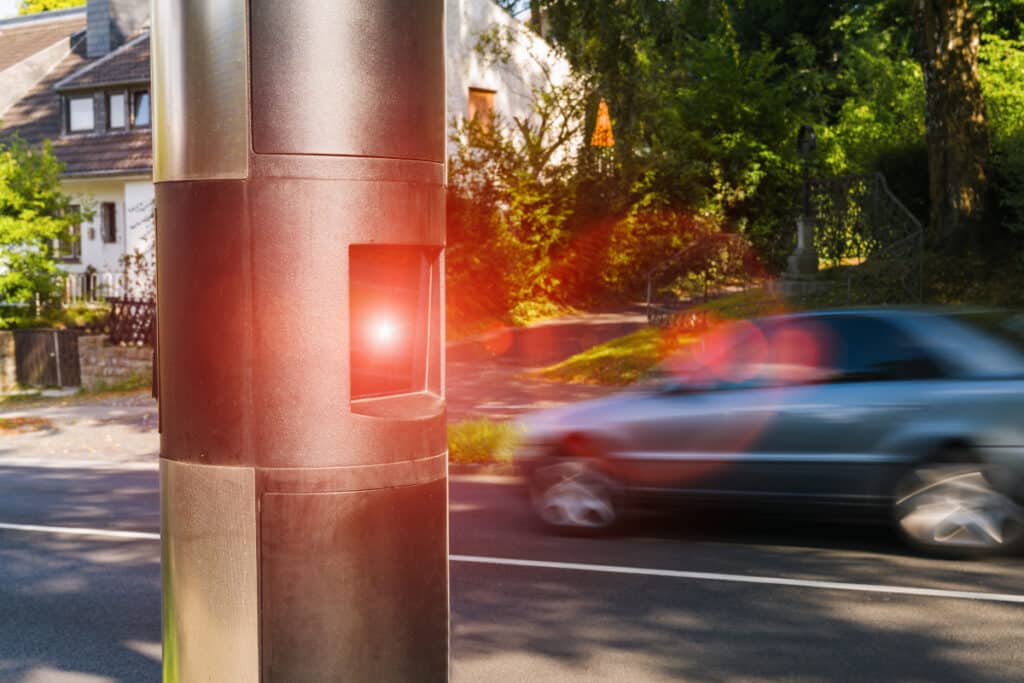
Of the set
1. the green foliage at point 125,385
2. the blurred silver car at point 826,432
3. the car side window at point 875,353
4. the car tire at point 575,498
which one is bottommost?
the green foliage at point 125,385

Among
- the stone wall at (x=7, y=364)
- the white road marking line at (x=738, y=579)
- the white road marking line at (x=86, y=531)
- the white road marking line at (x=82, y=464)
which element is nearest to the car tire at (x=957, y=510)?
the white road marking line at (x=738, y=579)

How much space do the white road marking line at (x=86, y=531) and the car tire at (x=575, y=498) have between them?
2.84 metres

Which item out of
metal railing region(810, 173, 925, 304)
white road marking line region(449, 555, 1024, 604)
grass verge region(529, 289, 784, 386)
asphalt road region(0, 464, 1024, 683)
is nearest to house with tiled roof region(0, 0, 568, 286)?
metal railing region(810, 173, 925, 304)

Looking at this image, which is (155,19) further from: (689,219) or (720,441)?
(689,219)

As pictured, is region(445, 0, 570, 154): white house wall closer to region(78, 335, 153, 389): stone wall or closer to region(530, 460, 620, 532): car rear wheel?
region(78, 335, 153, 389): stone wall

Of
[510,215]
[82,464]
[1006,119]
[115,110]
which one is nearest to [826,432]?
[82,464]

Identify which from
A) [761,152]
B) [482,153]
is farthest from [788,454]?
[761,152]

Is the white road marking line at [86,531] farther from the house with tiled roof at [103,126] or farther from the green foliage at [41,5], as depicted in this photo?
the green foliage at [41,5]

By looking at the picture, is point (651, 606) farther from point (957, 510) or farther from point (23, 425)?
point (23, 425)

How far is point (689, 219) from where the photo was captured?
101 ft

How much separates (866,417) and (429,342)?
5.54m

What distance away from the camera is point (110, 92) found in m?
38.4

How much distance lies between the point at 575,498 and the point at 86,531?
150 inches

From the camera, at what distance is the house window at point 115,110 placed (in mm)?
38094
